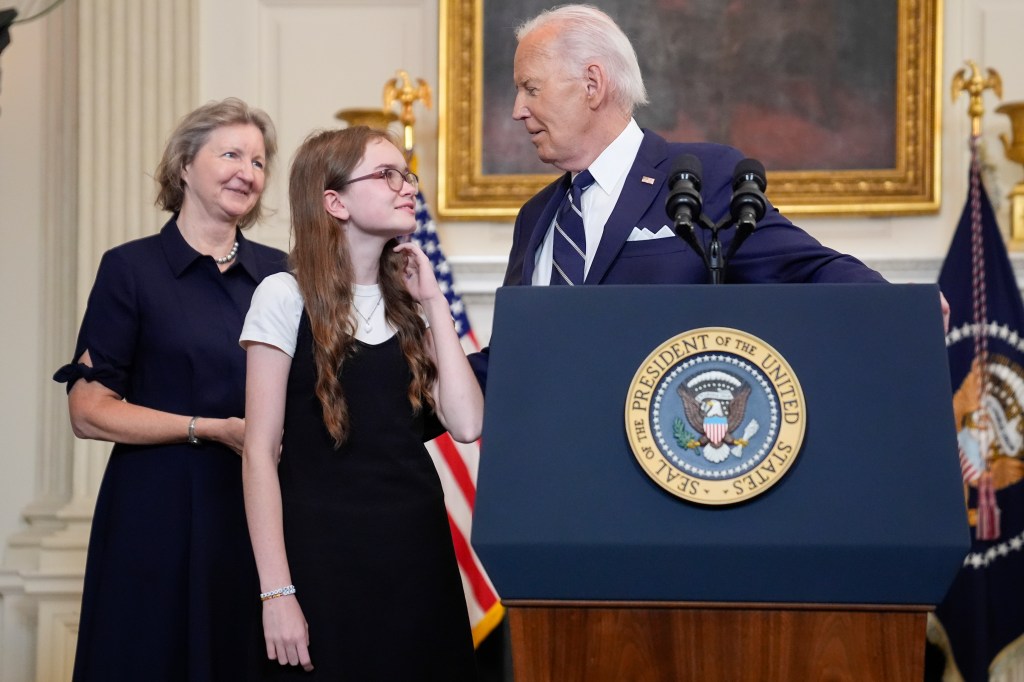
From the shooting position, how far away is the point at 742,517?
175cm

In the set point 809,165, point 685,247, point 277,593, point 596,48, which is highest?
point 809,165

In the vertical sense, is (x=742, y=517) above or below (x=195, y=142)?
below

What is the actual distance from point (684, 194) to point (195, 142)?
5.14 feet

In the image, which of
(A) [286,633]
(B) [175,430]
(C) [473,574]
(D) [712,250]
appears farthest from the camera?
(C) [473,574]

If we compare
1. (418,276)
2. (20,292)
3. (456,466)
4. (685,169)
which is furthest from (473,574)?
(685,169)

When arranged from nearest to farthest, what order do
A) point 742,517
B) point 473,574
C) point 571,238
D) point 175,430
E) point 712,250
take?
point 742,517 < point 712,250 < point 571,238 < point 175,430 < point 473,574

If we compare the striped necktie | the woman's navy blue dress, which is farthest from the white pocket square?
the woman's navy blue dress

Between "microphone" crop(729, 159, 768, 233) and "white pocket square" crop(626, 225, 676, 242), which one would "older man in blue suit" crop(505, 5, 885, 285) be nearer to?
"white pocket square" crop(626, 225, 676, 242)

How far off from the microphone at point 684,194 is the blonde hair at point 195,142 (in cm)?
144

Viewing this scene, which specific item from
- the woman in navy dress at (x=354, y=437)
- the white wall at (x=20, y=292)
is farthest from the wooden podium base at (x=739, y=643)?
the white wall at (x=20, y=292)

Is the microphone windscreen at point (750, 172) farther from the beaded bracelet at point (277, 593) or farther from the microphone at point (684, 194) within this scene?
the beaded bracelet at point (277, 593)

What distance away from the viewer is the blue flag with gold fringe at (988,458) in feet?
15.1

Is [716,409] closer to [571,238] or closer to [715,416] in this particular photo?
[715,416]

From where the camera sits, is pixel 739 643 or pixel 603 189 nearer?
pixel 739 643
